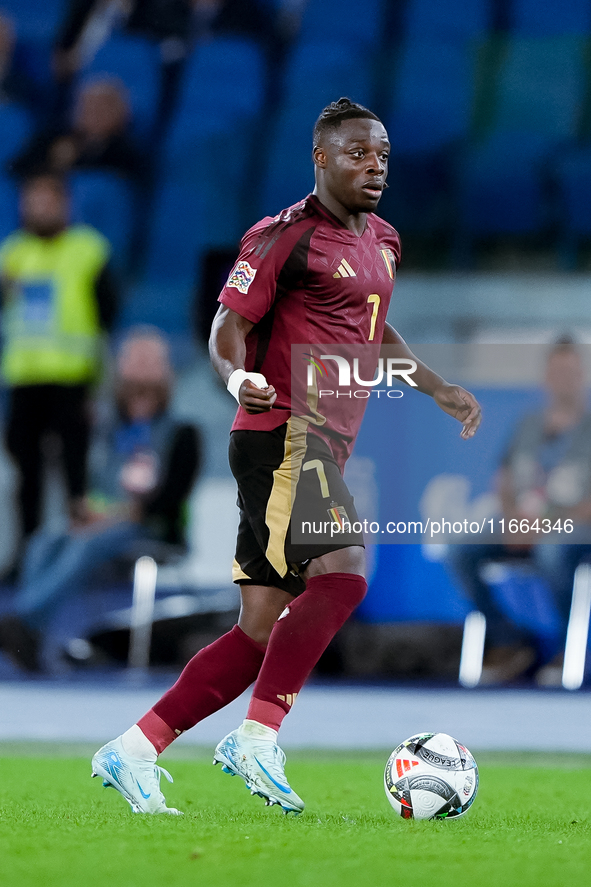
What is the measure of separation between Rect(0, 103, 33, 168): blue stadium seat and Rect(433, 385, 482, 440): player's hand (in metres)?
4.63

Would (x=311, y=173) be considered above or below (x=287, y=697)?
above

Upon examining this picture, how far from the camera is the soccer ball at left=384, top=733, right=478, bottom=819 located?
2.81 m

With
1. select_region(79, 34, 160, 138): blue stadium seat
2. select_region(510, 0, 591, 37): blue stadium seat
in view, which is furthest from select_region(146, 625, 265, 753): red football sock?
select_region(510, 0, 591, 37): blue stadium seat

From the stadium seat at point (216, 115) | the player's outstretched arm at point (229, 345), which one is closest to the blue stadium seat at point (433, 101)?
the stadium seat at point (216, 115)

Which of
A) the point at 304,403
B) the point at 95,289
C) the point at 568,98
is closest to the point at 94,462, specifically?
the point at 95,289

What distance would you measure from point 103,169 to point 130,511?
77.1 inches

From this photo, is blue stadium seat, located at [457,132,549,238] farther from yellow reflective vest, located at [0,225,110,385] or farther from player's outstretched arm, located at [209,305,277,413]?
player's outstretched arm, located at [209,305,277,413]

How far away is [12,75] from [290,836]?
5760mm

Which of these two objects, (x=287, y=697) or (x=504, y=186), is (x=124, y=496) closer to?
(x=504, y=186)

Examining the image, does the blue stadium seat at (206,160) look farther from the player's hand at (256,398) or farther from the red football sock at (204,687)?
the player's hand at (256,398)

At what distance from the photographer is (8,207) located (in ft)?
22.9

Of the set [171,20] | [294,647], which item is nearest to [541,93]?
[171,20]

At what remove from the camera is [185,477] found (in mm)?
6840

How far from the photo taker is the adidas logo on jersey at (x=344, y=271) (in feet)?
9.63
